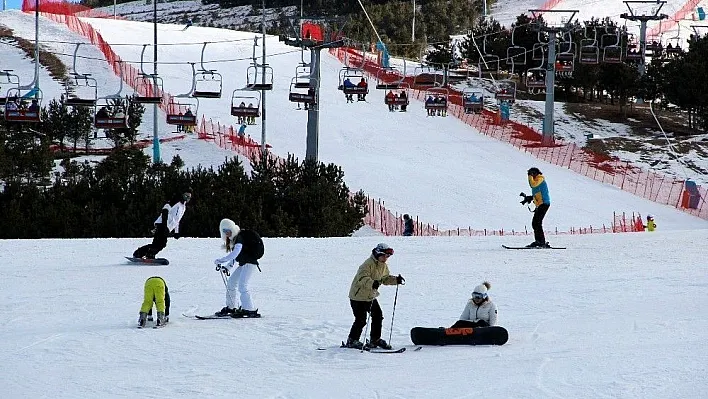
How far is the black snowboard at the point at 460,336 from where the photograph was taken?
503 inches

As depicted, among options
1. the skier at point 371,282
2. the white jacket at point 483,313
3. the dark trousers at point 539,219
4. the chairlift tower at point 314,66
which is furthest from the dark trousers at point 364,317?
the chairlift tower at point 314,66

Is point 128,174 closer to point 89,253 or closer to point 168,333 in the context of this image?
point 89,253

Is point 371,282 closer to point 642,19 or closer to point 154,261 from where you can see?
point 154,261

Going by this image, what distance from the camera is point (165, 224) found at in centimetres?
2003

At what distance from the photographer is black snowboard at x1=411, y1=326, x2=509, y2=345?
12.8 metres

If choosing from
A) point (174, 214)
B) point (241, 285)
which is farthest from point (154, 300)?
point (174, 214)

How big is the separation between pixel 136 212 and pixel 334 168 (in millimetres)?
6275

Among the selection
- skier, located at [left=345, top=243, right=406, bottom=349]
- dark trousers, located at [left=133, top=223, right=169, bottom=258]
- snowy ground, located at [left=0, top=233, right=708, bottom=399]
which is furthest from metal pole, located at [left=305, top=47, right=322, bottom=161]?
skier, located at [left=345, top=243, right=406, bottom=349]

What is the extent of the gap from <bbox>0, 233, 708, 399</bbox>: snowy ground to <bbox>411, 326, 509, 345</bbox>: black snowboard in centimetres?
15

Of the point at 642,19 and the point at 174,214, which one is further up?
the point at 642,19

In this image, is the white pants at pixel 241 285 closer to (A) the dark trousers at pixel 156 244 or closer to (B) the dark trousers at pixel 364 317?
(B) the dark trousers at pixel 364 317

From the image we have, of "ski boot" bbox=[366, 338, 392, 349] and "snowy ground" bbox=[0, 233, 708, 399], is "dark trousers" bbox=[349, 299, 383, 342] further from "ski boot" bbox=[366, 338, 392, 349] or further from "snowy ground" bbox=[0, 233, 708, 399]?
"snowy ground" bbox=[0, 233, 708, 399]

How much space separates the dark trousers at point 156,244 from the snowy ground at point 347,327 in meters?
0.34

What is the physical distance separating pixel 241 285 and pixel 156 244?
5.90 m
